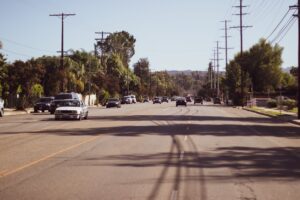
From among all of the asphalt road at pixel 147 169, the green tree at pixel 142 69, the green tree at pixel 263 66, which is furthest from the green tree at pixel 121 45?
the asphalt road at pixel 147 169

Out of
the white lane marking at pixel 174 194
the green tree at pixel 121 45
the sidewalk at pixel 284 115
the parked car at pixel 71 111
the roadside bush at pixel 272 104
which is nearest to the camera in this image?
the white lane marking at pixel 174 194

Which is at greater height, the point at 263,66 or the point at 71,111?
the point at 263,66

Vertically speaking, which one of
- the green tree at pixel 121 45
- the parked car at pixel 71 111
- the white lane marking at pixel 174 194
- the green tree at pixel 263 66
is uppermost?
the green tree at pixel 121 45

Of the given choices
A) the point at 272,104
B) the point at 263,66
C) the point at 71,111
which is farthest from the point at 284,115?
the point at 263,66

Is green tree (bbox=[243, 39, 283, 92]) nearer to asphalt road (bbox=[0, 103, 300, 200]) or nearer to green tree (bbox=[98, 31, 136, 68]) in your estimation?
green tree (bbox=[98, 31, 136, 68])

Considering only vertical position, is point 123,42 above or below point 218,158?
above

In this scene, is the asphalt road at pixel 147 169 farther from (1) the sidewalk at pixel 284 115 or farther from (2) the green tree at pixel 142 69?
(2) the green tree at pixel 142 69

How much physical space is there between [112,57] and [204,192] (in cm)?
12276

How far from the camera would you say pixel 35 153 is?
55.8 ft

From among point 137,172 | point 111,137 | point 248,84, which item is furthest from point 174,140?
point 248,84

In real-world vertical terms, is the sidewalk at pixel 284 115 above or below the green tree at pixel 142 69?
below

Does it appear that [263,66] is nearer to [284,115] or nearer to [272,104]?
[272,104]

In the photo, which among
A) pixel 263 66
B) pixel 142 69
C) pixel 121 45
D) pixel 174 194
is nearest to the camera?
pixel 174 194

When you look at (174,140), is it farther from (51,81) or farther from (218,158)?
(51,81)
